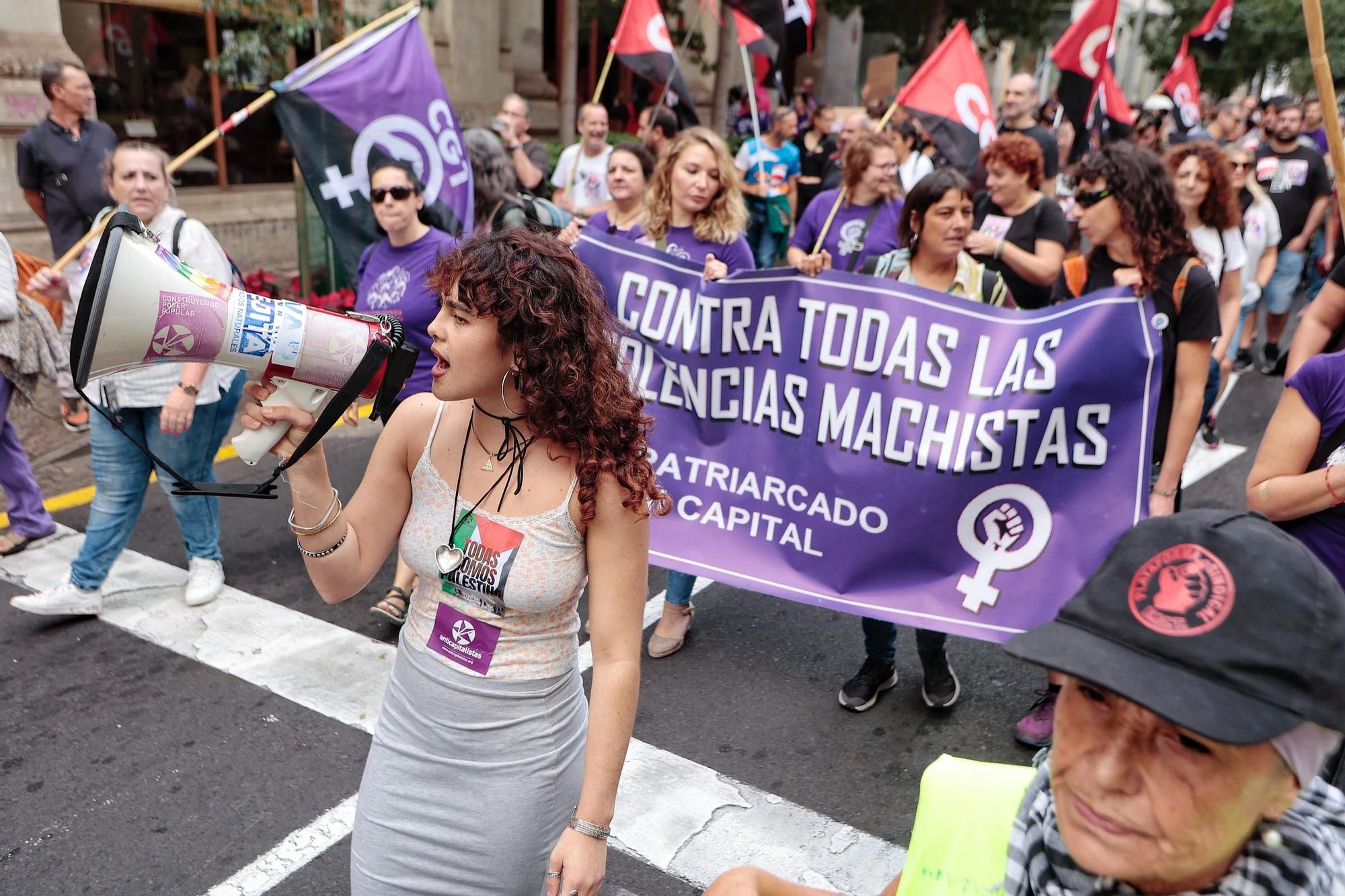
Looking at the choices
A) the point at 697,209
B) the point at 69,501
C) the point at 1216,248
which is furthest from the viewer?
the point at 69,501

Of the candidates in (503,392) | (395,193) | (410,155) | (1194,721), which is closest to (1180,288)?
(503,392)

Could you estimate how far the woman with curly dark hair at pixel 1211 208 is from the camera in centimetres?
493

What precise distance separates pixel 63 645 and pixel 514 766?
2.98m

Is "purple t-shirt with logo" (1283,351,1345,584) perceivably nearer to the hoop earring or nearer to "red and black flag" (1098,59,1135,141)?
the hoop earring

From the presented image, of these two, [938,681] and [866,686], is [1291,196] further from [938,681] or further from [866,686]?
[866,686]

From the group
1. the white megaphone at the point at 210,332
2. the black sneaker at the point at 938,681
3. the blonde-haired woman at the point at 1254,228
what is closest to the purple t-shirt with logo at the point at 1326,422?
the black sneaker at the point at 938,681

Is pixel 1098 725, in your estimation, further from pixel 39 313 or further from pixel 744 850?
pixel 39 313

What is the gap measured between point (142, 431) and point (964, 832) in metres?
4.09

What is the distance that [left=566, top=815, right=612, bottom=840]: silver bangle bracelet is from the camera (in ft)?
6.28

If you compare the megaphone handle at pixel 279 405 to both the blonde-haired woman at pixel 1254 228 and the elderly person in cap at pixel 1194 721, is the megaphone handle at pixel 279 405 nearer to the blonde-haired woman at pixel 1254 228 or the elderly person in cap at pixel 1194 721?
the elderly person in cap at pixel 1194 721

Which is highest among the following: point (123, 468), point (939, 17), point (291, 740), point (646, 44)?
point (939, 17)

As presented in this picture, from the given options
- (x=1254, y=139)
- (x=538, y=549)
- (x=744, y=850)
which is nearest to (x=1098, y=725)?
(x=538, y=549)

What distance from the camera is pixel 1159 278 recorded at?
143 inches

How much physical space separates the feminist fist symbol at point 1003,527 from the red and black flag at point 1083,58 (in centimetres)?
460
